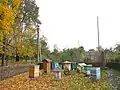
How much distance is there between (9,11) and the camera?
24609 millimetres

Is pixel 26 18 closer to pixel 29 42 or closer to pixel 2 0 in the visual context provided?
pixel 29 42

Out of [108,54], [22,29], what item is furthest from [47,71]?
[108,54]

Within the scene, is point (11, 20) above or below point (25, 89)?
above

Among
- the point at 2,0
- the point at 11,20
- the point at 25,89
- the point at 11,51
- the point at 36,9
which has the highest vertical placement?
the point at 36,9

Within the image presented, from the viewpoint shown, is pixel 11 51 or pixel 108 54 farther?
pixel 108 54

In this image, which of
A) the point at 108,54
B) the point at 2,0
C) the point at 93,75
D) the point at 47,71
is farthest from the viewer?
the point at 108,54

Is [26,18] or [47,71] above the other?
[26,18]

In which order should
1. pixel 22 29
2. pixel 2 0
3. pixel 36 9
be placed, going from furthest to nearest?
pixel 36 9, pixel 22 29, pixel 2 0

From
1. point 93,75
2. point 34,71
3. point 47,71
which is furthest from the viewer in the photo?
point 47,71

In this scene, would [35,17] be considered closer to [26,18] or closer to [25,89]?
[26,18]

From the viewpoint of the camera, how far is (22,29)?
42.0 metres

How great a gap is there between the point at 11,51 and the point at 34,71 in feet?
59.6

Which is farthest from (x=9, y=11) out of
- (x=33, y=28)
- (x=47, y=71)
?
(x=33, y=28)

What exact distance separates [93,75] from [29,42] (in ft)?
74.9
